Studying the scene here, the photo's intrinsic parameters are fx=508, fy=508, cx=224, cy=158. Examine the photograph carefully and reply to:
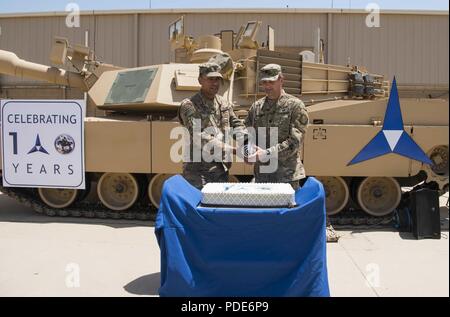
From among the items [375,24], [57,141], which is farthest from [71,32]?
[57,141]

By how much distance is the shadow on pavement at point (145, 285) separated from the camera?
467cm

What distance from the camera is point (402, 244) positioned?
657cm

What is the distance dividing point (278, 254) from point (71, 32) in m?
17.4

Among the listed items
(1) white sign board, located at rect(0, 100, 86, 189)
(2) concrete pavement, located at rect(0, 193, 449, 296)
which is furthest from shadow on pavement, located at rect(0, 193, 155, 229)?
A: (1) white sign board, located at rect(0, 100, 86, 189)

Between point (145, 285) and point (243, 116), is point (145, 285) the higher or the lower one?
the lower one

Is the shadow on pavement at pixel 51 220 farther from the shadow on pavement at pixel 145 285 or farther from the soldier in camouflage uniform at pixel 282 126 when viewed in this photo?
the soldier in camouflage uniform at pixel 282 126

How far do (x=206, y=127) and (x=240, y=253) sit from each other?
4.19 ft

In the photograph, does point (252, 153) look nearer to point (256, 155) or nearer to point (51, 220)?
point (256, 155)

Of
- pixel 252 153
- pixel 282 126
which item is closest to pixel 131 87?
pixel 282 126

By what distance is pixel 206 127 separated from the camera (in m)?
4.39

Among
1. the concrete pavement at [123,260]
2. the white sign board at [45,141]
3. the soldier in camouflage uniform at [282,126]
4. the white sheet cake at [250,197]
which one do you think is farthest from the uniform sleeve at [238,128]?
the white sign board at [45,141]

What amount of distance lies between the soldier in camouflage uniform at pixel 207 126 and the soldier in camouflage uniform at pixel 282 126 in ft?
0.88

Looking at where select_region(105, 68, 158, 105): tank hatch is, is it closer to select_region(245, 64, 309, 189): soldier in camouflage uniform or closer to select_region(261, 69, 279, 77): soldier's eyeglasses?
select_region(245, 64, 309, 189): soldier in camouflage uniform

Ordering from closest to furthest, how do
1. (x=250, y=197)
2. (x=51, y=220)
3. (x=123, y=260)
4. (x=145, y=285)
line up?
(x=250, y=197) < (x=145, y=285) < (x=123, y=260) < (x=51, y=220)
